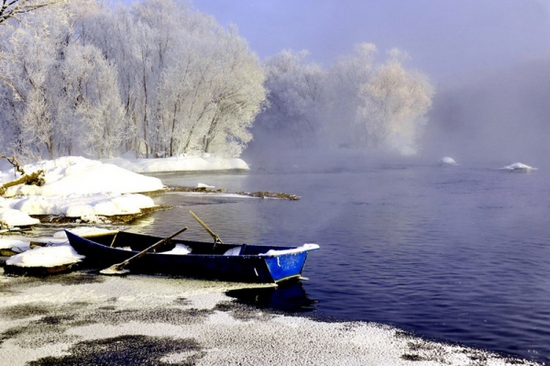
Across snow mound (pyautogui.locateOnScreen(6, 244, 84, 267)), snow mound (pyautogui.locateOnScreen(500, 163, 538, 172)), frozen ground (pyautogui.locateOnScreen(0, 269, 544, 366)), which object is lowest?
frozen ground (pyautogui.locateOnScreen(0, 269, 544, 366))

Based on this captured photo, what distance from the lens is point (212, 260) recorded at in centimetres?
1227

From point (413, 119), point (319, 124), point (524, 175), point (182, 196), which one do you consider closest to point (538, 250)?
point (182, 196)

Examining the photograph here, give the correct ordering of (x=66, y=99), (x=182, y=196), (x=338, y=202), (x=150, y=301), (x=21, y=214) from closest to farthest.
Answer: (x=150, y=301), (x=21, y=214), (x=338, y=202), (x=182, y=196), (x=66, y=99)

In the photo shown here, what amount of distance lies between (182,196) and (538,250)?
19.5 metres

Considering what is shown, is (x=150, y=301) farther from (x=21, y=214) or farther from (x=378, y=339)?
(x=21, y=214)

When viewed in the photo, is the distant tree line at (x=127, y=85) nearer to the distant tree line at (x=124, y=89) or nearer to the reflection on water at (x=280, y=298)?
the distant tree line at (x=124, y=89)

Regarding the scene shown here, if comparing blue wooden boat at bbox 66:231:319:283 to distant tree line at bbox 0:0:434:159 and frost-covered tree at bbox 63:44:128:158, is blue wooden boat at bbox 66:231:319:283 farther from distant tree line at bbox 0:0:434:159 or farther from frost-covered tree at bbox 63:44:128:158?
frost-covered tree at bbox 63:44:128:158

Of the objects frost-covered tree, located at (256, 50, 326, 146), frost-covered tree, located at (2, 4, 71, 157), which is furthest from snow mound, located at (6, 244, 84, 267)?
frost-covered tree, located at (256, 50, 326, 146)

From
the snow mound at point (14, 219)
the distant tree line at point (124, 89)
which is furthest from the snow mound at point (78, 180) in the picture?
the distant tree line at point (124, 89)

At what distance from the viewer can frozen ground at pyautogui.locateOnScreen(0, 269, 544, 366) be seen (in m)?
7.82

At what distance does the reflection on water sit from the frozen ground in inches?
15.2

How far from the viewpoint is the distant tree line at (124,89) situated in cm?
4288

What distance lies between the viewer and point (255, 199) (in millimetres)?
29125

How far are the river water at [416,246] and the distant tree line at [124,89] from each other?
1354 centimetres
